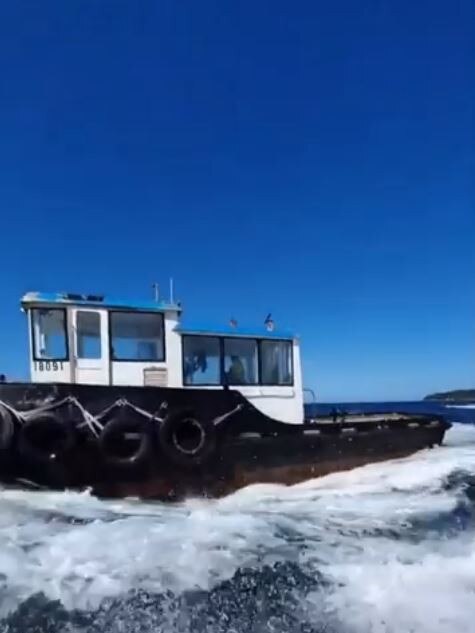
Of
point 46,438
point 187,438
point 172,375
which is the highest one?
point 172,375

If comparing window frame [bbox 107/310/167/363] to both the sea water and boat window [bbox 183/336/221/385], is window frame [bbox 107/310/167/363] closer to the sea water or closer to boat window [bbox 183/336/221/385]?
boat window [bbox 183/336/221/385]

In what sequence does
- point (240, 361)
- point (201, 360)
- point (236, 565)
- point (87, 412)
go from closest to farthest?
point (236, 565), point (87, 412), point (201, 360), point (240, 361)

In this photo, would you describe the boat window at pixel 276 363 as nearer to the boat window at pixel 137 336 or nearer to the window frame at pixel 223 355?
the window frame at pixel 223 355

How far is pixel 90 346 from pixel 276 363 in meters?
4.19

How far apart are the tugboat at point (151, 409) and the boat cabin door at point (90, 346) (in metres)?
0.02

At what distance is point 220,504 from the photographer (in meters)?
10.5

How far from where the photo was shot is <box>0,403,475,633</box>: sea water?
532cm

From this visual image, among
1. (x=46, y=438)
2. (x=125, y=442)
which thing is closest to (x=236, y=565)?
(x=125, y=442)

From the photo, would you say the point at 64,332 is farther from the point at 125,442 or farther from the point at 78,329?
the point at 125,442

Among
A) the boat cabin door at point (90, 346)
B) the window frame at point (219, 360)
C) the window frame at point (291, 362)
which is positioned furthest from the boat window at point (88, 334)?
the window frame at point (291, 362)

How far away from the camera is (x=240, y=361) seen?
12531 millimetres

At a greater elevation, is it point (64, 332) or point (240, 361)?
point (64, 332)

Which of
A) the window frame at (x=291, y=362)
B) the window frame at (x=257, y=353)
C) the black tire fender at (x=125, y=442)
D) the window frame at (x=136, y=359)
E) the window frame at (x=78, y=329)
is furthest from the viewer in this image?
the window frame at (x=291, y=362)

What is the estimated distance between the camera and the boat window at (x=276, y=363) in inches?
504
